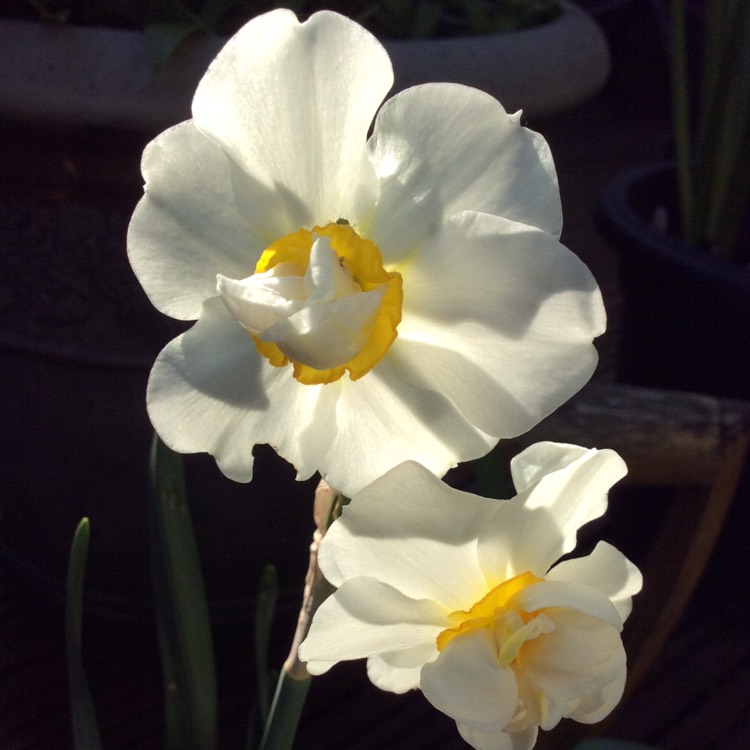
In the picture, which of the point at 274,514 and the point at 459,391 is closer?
the point at 459,391

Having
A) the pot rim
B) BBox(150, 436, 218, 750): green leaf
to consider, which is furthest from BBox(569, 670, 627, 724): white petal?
the pot rim

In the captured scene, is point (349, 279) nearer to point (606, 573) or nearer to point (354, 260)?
point (354, 260)

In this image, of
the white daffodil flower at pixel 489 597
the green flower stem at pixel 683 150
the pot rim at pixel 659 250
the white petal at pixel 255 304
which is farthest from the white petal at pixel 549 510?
the green flower stem at pixel 683 150

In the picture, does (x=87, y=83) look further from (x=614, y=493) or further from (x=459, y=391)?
(x=614, y=493)

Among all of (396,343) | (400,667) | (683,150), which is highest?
(396,343)

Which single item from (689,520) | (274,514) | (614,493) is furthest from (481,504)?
(614,493)

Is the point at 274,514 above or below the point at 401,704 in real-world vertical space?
above

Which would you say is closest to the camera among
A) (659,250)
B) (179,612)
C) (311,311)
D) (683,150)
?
(311,311)

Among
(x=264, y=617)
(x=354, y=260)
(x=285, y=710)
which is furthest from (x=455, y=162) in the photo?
(x=264, y=617)
